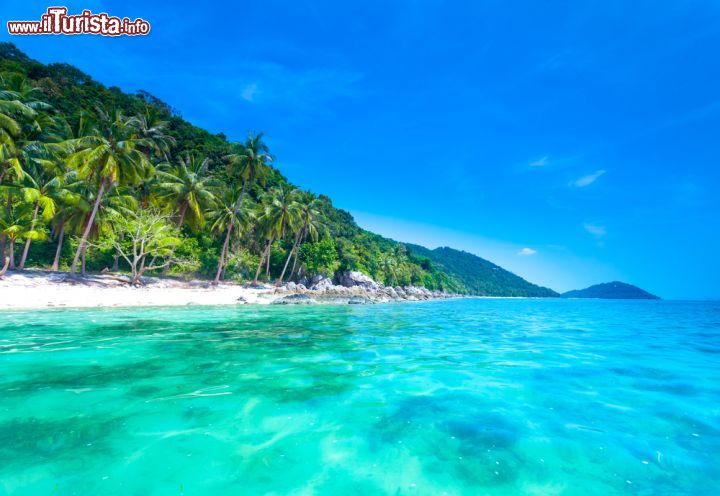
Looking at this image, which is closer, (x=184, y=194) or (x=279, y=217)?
(x=184, y=194)

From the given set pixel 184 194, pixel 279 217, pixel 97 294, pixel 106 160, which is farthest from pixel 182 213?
pixel 97 294

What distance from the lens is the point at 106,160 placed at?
24875 millimetres

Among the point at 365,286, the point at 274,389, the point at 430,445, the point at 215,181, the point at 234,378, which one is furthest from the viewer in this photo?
the point at 365,286

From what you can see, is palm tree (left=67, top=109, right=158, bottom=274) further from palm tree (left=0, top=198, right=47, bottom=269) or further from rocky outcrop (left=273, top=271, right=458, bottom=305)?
rocky outcrop (left=273, top=271, right=458, bottom=305)

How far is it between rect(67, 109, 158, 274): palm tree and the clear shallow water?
20070 millimetres

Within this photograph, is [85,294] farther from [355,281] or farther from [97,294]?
[355,281]

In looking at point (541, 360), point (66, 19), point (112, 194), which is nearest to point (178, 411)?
point (541, 360)

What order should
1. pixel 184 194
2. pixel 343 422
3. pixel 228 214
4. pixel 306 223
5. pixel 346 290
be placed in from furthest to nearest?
pixel 306 223, pixel 346 290, pixel 228 214, pixel 184 194, pixel 343 422

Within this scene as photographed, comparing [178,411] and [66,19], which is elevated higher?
[66,19]

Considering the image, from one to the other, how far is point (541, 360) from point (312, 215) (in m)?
42.2

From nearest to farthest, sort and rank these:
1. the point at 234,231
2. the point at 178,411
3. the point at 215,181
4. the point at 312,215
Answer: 1. the point at 178,411
2. the point at 215,181
3. the point at 234,231
4. the point at 312,215

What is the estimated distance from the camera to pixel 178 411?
15.6 ft

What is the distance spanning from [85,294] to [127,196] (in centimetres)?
1325

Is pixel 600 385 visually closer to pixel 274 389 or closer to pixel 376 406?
pixel 376 406
